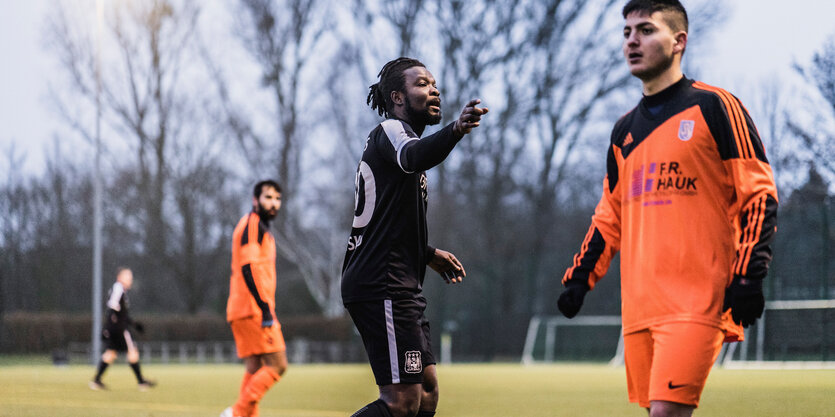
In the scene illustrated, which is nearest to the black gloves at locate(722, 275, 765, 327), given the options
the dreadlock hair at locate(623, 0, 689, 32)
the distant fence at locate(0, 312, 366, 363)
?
the dreadlock hair at locate(623, 0, 689, 32)

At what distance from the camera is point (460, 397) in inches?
502

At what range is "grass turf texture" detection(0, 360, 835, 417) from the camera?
1036 cm

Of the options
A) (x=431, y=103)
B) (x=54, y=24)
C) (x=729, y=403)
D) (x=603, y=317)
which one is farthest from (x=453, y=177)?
(x=431, y=103)

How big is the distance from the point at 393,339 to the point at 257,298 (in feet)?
14.3

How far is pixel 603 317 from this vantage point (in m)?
27.4

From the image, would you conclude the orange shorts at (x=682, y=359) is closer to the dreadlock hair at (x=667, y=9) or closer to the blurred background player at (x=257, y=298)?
the dreadlock hair at (x=667, y=9)

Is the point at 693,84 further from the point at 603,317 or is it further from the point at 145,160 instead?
the point at 145,160

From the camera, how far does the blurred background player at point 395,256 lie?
15.4 ft

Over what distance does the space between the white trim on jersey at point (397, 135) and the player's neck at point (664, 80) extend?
101cm

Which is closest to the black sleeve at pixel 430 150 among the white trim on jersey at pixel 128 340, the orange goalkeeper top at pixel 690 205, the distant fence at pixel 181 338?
the orange goalkeeper top at pixel 690 205

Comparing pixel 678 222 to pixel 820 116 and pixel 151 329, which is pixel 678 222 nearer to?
pixel 820 116

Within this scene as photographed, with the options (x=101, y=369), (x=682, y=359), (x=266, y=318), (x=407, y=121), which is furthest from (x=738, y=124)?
(x=101, y=369)

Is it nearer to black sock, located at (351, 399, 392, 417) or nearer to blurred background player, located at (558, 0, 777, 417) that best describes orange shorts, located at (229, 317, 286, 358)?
black sock, located at (351, 399, 392, 417)

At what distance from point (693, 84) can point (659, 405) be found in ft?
4.14
